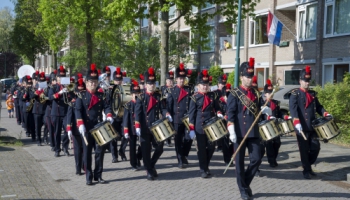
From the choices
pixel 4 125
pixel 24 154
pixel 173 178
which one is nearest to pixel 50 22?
pixel 4 125

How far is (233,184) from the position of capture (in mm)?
9266

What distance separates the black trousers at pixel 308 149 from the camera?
32.3 ft

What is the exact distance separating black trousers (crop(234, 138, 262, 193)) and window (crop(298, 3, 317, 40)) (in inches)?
677

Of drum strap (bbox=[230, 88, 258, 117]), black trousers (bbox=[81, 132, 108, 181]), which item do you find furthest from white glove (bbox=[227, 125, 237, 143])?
black trousers (bbox=[81, 132, 108, 181])

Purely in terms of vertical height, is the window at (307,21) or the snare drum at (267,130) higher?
the window at (307,21)

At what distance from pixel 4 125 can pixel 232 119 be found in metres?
15.3

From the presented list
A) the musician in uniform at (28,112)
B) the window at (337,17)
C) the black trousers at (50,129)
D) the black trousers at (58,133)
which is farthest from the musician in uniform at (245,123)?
the window at (337,17)

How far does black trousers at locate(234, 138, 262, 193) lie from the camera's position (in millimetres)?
8117

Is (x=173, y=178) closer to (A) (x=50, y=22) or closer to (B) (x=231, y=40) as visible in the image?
(A) (x=50, y=22)

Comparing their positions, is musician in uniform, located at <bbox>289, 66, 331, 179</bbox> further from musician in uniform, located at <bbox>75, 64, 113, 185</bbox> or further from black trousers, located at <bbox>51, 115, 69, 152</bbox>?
black trousers, located at <bbox>51, 115, 69, 152</bbox>

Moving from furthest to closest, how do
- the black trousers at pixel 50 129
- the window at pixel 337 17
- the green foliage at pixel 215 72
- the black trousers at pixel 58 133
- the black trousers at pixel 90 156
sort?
the green foliage at pixel 215 72 < the window at pixel 337 17 < the black trousers at pixel 50 129 < the black trousers at pixel 58 133 < the black trousers at pixel 90 156

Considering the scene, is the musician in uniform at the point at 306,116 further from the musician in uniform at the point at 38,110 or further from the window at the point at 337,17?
the window at the point at 337,17

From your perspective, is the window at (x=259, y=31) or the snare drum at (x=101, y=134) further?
the window at (x=259, y=31)

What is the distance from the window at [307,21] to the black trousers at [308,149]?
49.9 ft
